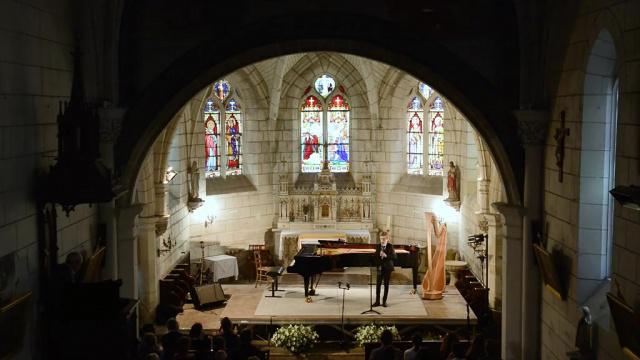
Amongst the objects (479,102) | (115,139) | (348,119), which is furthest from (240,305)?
(348,119)

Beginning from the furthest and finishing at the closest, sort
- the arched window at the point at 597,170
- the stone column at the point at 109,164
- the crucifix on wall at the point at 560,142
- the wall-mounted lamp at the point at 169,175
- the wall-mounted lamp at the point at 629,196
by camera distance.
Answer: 1. the wall-mounted lamp at the point at 169,175
2. the stone column at the point at 109,164
3. the crucifix on wall at the point at 560,142
4. the arched window at the point at 597,170
5. the wall-mounted lamp at the point at 629,196

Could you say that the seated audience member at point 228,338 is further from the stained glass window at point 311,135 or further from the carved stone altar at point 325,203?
the stained glass window at point 311,135

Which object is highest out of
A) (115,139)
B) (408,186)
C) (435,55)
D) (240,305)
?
(435,55)

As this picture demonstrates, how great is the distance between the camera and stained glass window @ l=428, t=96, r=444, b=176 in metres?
20.9

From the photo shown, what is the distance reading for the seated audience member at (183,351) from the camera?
34.4 ft

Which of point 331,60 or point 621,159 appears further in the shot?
point 331,60

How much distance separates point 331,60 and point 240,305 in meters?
7.78

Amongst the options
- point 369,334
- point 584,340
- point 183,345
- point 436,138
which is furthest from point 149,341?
point 436,138

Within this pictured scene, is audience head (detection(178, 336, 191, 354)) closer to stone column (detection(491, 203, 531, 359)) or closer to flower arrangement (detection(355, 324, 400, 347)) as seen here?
flower arrangement (detection(355, 324, 400, 347))

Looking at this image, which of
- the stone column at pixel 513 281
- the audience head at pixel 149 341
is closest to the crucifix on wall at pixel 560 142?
the stone column at pixel 513 281

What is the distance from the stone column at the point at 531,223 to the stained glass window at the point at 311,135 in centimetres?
1026

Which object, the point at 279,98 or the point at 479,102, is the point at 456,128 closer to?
the point at 279,98

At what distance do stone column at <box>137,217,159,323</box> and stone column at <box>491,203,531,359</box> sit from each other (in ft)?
21.7

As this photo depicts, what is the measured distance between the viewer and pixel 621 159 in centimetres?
889
